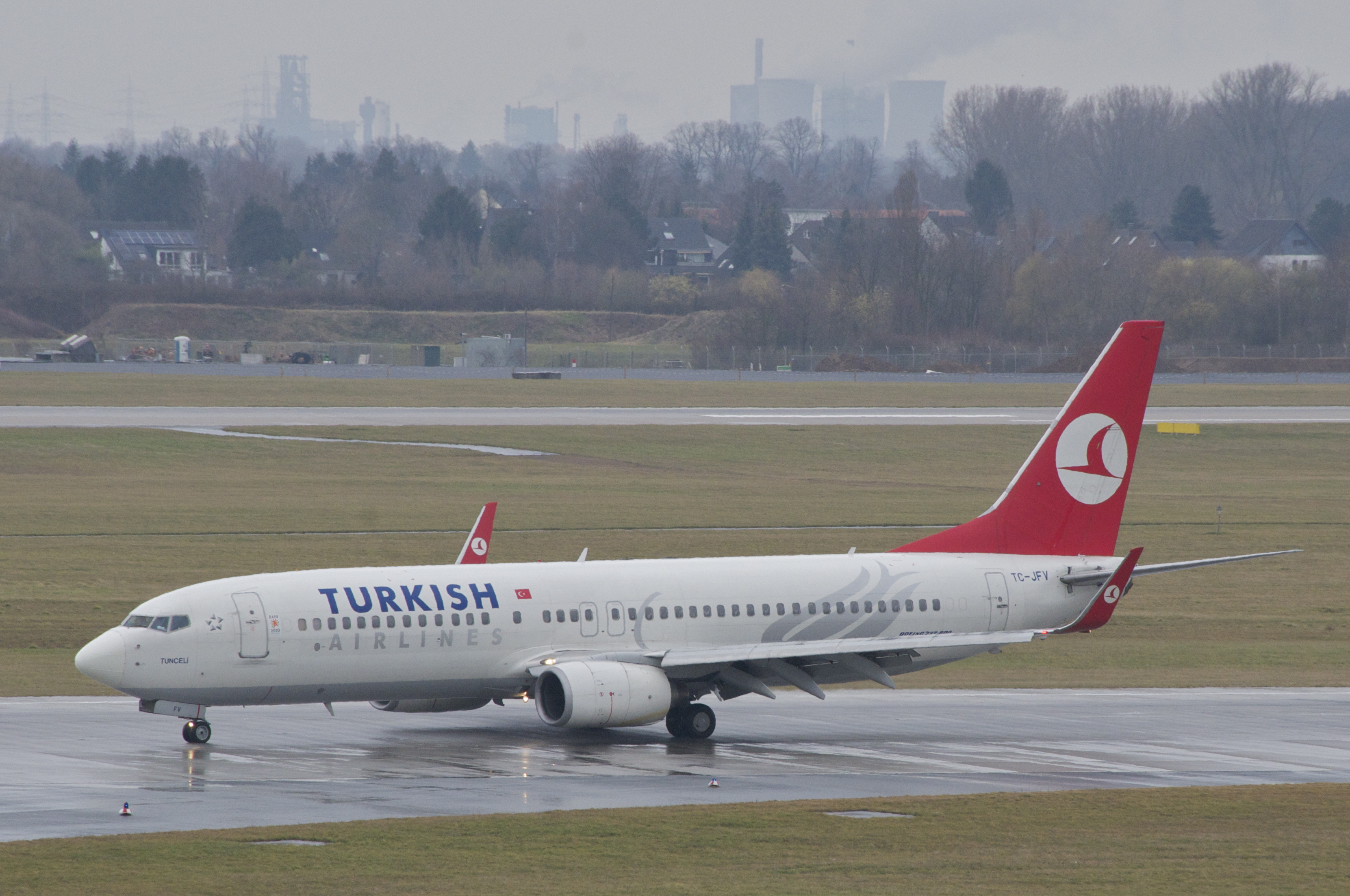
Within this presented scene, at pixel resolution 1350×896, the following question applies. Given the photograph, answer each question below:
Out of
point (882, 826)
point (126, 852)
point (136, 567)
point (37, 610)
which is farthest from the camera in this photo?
point (136, 567)

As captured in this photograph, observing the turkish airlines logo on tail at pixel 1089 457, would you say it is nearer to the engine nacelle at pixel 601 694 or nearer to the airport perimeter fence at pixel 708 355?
the engine nacelle at pixel 601 694

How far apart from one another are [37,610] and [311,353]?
137 m

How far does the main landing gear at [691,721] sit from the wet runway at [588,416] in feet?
238

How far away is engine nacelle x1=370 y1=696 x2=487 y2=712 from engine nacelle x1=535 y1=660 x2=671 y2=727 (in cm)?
198

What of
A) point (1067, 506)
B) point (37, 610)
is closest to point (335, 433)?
point (37, 610)

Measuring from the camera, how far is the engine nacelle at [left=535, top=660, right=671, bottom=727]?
3297 centimetres

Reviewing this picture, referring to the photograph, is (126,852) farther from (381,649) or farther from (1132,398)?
(1132,398)

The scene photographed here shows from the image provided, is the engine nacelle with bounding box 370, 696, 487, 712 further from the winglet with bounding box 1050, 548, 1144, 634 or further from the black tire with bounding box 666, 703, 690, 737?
the winglet with bounding box 1050, 548, 1144, 634

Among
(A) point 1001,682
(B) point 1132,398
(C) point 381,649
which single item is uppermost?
(B) point 1132,398

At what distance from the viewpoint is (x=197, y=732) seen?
109 feet

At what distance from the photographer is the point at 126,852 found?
23797mm

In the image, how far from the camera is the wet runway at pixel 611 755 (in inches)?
1104

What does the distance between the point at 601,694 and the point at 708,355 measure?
14681cm

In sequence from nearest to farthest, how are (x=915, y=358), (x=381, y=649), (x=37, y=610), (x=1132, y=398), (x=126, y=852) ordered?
1. (x=126, y=852)
2. (x=381, y=649)
3. (x=1132, y=398)
4. (x=37, y=610)
5. (x=915, y=358)
